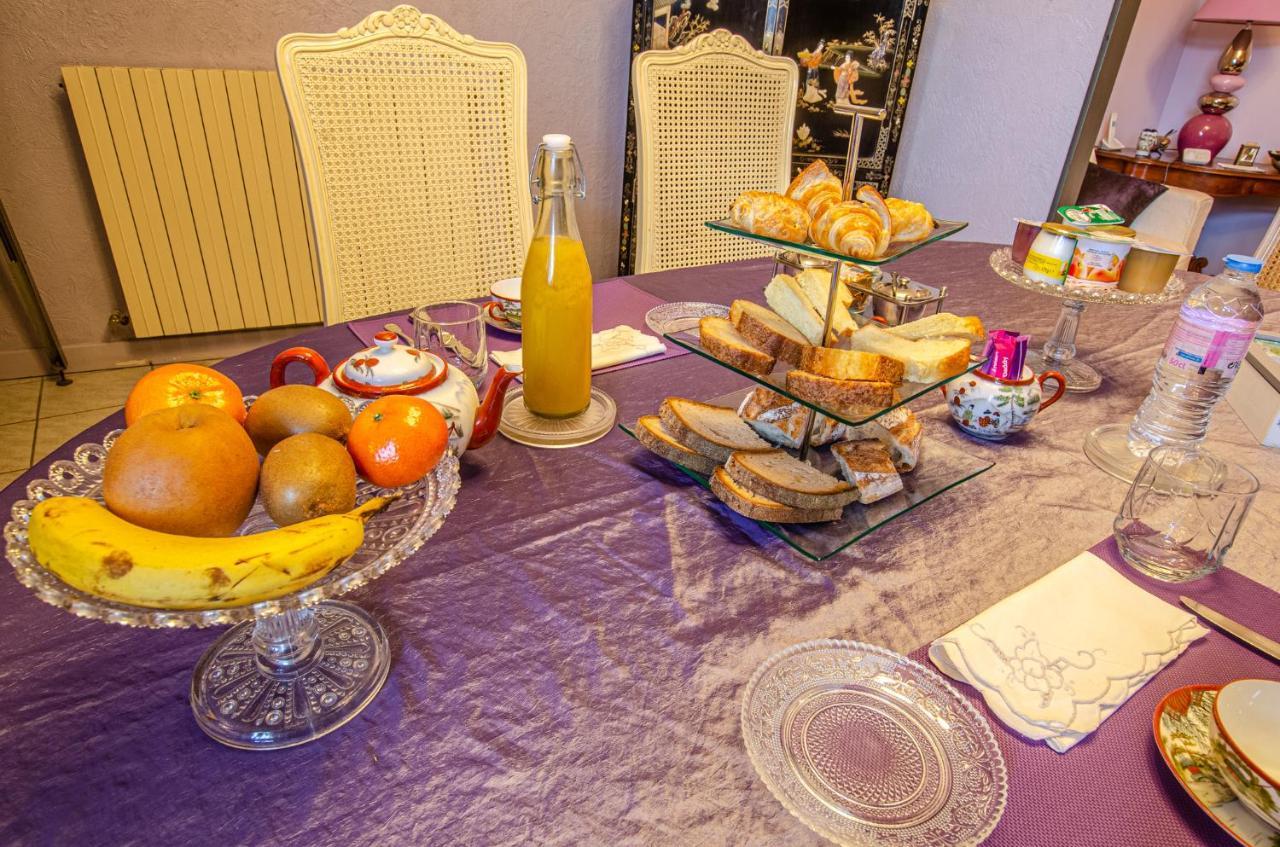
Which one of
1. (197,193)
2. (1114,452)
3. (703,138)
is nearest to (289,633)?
(1114,452)

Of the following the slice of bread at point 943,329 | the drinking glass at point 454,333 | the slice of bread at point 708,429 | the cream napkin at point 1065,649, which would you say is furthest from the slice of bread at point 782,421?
the drinking glass at point 454,333

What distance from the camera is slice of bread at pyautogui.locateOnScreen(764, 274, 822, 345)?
79cm

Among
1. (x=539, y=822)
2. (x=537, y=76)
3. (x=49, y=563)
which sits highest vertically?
(x=537, y=76)

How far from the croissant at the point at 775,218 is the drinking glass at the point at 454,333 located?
0.38m

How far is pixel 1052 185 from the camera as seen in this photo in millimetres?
2785

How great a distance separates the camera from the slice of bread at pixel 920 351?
2.45 ft

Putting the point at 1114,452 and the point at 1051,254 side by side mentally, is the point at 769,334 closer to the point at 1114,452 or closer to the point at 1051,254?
the point at 1114,452

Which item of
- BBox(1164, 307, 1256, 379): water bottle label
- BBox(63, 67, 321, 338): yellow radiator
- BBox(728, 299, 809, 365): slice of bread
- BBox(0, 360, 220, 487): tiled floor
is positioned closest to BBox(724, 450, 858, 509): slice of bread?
BBox(728, 299, 809, 365): slice of bread

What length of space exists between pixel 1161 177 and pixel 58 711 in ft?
13.9

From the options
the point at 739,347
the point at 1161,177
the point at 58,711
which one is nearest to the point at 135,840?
the point at 58,711

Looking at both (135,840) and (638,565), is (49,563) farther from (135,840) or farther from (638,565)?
(638,565)

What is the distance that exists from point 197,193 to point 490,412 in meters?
2.10

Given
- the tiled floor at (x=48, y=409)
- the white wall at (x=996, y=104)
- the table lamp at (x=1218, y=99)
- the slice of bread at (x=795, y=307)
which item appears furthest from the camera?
the table lamp at (x=1218, y=99)

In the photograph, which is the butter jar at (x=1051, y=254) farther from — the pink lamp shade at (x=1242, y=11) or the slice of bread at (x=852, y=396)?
the pink lamp shade at (x=1242, y=11)
